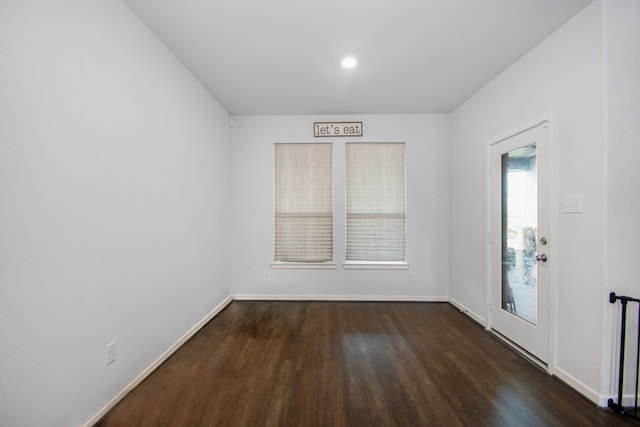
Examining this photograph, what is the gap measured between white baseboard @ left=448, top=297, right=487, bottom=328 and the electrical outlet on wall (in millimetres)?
3531

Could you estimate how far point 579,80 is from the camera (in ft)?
6.15

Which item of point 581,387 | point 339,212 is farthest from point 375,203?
point 581,387

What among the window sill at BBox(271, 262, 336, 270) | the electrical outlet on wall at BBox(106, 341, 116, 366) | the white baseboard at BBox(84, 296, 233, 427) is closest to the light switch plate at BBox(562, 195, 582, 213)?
the window sill at BBox(271, 262, 336, 270)

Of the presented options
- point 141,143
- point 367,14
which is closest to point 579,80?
point 367,14

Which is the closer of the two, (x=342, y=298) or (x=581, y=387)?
(x=581, y=387)

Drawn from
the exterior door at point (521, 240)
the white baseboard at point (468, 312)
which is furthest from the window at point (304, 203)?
the exterior door at point (521, 240)

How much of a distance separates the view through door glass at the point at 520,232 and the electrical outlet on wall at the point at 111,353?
340 cm

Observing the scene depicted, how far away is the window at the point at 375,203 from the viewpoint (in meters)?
3.89

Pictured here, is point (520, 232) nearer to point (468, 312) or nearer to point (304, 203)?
point (468, 312)

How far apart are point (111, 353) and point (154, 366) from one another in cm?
53

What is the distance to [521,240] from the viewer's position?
247 centimetres

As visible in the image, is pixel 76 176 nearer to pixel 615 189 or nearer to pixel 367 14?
pixel 367 14

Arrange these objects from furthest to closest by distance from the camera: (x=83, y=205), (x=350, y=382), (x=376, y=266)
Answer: (x=376, y=266) < (x=350, y=382) < (x=83, y=205)

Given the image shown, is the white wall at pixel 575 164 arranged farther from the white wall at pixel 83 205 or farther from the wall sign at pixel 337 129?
the white wall at pixel 83 205
